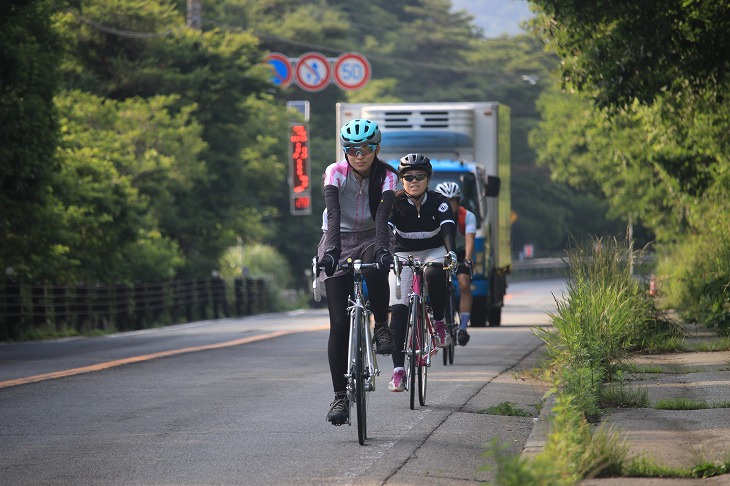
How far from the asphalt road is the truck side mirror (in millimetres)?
4537

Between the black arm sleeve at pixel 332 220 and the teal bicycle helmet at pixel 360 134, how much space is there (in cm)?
34

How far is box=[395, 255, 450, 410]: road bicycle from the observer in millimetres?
10570

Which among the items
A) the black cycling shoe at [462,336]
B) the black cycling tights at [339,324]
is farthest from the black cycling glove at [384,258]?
the black cycling shoe at [462,336]

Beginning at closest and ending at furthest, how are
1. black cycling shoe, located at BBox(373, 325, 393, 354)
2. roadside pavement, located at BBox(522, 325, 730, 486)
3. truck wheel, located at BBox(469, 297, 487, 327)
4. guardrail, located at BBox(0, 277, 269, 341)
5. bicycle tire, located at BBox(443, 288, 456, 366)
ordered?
roadside pavement, located at BBox(522, 325, 730, 486)
black cycling shoe, located at BBox(373, 325, 393, 354)
bicycle tire, located at BBox(443, 288, 456, 366)
truck wheel, located at BBox(469, 297, 487, 327)
guardrail, located at BBox(0, 277, 269, 341)

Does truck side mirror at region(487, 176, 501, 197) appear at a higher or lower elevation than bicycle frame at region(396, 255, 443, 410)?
higher

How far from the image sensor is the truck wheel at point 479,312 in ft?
76.7

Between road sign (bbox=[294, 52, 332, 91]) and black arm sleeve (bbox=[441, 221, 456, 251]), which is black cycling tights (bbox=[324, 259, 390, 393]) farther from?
road sign (bbox=[294, 52, 332, 91])

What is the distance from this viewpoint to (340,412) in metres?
8.96

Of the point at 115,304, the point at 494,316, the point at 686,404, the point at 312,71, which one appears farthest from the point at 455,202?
the point at 312,71

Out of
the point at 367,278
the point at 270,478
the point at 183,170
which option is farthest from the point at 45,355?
the point at 183,170

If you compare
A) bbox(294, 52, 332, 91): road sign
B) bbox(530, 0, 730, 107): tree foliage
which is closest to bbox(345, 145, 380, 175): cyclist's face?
bbox(530, 0, 730, 107): tree foliage

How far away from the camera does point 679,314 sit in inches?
834

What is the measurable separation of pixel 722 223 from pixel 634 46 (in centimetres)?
501

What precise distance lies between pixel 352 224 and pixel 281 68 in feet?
144
